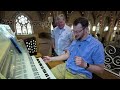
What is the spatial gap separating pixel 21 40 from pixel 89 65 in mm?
858

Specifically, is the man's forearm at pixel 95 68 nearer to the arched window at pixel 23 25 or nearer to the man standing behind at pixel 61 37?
the man standing behind at pixel 61 37

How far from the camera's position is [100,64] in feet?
5.10

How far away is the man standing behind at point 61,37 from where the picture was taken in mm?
1871

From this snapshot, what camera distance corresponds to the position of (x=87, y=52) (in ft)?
5.12

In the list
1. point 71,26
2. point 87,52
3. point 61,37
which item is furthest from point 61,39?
point 87,52

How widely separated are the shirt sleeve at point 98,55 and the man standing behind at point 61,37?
392mm

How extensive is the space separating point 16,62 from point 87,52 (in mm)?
703

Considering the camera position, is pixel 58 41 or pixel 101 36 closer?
pixel 101 36
